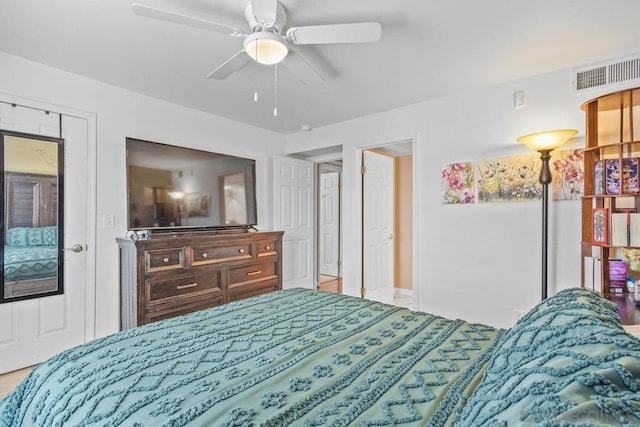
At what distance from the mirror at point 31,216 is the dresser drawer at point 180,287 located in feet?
2.50

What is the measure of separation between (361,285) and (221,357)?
9.99 ft

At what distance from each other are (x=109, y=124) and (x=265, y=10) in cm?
215

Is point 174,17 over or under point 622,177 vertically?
over

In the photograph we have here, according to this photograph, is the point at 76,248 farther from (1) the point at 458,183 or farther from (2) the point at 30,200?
(1) the point at 458,183

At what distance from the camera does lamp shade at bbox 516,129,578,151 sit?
2.37 metres

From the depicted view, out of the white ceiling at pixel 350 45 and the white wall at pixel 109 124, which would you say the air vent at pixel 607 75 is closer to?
the white ceiling at pixel 350 45

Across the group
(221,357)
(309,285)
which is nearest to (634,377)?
(221,357)

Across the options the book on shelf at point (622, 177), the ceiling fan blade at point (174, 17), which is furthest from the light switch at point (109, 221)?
the book on shelf at point (622, 177)

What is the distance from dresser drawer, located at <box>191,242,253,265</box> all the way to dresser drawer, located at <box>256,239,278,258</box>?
12 cm

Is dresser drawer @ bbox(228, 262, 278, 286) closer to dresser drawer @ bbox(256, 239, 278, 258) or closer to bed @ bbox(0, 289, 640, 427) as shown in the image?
dresser drawer @ bbox(256, 239, 278, 258)

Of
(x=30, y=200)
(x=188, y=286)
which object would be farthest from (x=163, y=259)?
(x=30, y=200)

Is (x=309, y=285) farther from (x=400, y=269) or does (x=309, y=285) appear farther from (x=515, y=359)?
(x=515, y=359)

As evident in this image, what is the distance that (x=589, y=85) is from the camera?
2.54m

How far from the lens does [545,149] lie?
2.47 metres
